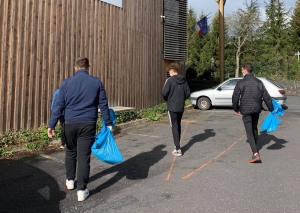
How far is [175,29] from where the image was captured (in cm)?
1368

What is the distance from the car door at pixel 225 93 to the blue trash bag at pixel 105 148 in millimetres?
9949

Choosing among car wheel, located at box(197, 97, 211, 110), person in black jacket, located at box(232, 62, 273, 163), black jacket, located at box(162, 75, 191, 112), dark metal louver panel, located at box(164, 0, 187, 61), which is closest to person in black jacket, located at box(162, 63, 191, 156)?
black jacket, located at box(162, 75, 191, 112)

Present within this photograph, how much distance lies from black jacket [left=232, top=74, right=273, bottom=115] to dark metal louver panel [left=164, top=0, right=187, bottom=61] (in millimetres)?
7462

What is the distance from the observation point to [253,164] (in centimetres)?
559

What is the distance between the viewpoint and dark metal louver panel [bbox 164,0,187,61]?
13.1 meters

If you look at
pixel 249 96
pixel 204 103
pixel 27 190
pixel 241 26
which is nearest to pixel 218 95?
pixel 204 103

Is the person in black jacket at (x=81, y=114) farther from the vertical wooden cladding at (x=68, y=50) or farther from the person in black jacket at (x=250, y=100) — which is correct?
the vertical wooden cladding at (x=68, y=50)

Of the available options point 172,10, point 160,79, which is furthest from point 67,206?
point 172,10

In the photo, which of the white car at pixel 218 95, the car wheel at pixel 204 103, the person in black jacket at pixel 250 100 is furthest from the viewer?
the car wheel at pixel 204 103

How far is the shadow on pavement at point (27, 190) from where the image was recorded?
3787mm

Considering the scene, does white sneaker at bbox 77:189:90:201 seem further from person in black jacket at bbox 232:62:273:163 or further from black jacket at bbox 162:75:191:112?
person in black jacket at bbox 232:62:273:163

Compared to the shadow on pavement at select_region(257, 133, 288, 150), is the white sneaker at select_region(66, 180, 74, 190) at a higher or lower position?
lower

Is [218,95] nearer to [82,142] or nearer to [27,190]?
[82,142]

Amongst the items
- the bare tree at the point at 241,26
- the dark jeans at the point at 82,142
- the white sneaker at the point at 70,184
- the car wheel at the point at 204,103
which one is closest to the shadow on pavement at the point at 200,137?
the white sneaker at the point at 70,184
